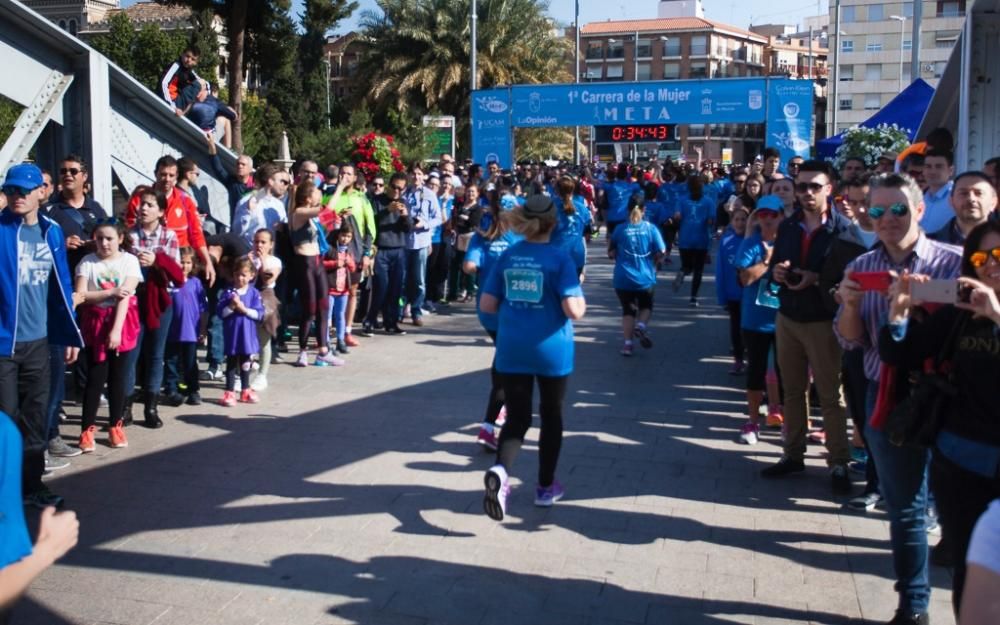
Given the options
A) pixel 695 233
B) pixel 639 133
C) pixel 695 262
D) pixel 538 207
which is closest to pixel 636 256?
pixel 695 262

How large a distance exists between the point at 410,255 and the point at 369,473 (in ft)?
20.9

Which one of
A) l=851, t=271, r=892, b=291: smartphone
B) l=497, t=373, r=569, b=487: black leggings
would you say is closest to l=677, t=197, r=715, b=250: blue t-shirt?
l=497, t=373, r=569, b=487: black leggings

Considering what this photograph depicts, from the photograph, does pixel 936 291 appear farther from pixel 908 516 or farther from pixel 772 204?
pixel 772 204

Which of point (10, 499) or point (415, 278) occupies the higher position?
point (10, 499)

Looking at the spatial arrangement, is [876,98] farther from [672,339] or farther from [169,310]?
[169,310]

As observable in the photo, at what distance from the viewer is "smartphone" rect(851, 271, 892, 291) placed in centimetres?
381

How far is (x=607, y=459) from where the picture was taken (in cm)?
689

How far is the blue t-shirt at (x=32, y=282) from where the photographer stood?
5.63 meters

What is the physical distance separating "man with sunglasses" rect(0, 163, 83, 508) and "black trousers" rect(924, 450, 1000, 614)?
4589 mm

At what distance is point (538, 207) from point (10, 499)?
12.7 ft

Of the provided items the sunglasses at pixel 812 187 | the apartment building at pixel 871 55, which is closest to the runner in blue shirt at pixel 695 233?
the sunglasses at pixel 812 187

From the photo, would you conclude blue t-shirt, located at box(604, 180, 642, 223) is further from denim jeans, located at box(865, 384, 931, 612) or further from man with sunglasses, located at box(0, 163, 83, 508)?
denim jeans, located at box(865, 384, 931, 612)

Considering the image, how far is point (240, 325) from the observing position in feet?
27.6

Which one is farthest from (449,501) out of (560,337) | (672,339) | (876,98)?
(876,98)
